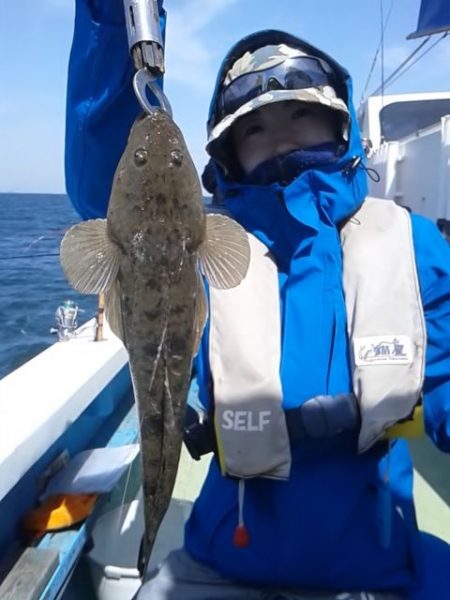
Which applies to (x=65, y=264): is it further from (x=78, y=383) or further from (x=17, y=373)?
(x=17, y=373)

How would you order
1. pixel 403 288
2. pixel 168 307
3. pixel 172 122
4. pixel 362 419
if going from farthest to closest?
A: pixel 403 288 < pixel 362 419 < pixel 172 122 < pixel 168 307

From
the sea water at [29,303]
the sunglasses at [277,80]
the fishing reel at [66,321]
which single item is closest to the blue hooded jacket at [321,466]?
the sunglasses at [277,80]

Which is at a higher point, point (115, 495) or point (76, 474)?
point (76, 474)

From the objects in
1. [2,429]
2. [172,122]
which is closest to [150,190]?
[172,122]

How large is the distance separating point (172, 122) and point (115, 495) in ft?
8.14

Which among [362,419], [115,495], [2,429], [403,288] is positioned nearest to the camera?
[362,419]

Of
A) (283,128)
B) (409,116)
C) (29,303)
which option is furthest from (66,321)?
(409,116)

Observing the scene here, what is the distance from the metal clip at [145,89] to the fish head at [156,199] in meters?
0.04

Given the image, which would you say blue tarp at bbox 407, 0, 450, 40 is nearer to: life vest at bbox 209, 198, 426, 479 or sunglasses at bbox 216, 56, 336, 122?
sunglasses at bbox 216, 56, 336, 122

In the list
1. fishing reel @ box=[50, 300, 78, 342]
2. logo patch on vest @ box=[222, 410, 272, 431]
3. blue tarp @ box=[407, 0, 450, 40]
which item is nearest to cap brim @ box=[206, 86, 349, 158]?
logo patch on vest @ box=[222, 410, 272, 431]

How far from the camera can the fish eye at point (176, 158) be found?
1.65m

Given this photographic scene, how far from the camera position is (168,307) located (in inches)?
62.9

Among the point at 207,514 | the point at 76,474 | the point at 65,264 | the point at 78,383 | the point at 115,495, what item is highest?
the point at 65,264

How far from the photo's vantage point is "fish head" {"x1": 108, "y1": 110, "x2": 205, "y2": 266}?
161 centimetres
